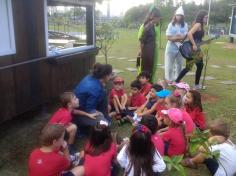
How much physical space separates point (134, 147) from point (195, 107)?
1886 millimetres

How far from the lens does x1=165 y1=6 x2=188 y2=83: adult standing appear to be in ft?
23.2

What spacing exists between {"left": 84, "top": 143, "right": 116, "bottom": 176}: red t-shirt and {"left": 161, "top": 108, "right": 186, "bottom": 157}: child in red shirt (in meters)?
0.88

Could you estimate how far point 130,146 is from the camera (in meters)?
2.96

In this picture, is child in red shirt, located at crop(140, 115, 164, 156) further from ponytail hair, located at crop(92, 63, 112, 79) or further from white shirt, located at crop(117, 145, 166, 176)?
ponytail hair, located at crop(92, 63, 112, 79)

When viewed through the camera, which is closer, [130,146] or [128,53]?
[130,146]

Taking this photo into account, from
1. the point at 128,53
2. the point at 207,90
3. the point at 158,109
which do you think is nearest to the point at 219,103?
the point at 207,90

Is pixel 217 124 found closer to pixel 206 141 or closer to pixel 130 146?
pixel 206 141

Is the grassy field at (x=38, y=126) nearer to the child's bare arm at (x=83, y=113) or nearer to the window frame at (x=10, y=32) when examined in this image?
the child's bare arm at (x=83, y=113)

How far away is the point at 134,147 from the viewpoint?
2.92 meters

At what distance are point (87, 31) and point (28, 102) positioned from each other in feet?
8.41

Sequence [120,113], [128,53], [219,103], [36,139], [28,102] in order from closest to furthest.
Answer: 1. [36,139]
2. [28,102]
3. [120,113]
4. [219,103]
5. [128,53]

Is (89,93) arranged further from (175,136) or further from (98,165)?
(98,165)

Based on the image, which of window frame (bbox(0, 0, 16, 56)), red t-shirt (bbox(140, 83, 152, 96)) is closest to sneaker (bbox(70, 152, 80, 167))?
window frame (bbox(0, 0, 16, 56))

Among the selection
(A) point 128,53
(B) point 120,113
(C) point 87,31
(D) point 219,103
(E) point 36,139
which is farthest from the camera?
(A) point 128,53
